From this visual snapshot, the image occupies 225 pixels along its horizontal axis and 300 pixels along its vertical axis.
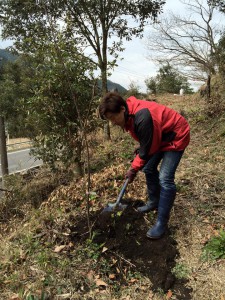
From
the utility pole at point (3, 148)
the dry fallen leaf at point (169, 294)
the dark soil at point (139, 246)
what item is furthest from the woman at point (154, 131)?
the utility pole at point (3, 148)

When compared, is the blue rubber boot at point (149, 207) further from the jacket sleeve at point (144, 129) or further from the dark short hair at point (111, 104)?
the dark short hair at point (111, 104)

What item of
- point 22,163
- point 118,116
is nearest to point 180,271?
point 118,116

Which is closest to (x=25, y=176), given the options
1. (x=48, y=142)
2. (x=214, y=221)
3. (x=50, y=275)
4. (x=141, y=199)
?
(x=48, y=142)

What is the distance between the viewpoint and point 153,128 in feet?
8.41

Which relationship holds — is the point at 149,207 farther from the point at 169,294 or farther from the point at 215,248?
the point at 169,294

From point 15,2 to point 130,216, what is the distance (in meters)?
6.00

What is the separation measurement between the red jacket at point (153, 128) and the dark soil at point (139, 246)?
2.49 feet

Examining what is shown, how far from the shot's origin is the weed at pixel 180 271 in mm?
2633

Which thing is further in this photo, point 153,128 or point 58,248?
point 58,248

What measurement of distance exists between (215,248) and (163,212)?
22.8 inches

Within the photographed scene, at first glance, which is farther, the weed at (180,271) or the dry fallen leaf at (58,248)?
the dry fallen leaf at (58,248)

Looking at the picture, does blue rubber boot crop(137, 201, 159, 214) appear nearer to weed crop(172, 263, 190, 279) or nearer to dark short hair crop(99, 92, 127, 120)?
weed crop(172, 263, 190, 279)

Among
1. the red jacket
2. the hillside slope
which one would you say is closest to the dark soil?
the hillside slope

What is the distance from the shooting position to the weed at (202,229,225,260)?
8.80 feet
